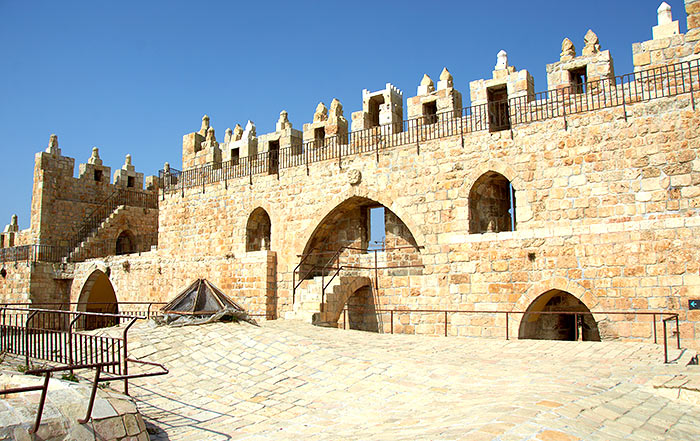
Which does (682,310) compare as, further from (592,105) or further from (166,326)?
(166,326)

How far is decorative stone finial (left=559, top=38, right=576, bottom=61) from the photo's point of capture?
1266cm

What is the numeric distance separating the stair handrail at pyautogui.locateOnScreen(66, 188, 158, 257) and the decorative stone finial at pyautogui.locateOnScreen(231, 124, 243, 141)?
8.41 m

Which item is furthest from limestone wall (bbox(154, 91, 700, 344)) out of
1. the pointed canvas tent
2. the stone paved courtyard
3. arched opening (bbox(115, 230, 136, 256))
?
arched opening (bbox(115, 230, 136, 256))

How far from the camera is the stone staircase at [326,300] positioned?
46.9ft

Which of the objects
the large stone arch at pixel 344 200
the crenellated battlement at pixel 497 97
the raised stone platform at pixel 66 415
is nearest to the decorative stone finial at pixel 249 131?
the crenellated battlement at pixel 497 97

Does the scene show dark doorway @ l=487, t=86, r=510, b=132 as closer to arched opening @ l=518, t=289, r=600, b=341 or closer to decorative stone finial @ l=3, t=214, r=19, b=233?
arched opening @ l=518, t=289, r=600, b=341

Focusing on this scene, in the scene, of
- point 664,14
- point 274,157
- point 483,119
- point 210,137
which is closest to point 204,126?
point 210,137

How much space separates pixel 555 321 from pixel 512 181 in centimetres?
356

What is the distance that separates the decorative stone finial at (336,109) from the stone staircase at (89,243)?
37.8 feet

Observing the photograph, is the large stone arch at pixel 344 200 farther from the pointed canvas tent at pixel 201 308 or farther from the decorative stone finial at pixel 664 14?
the decorative stone finial at pixel 664 14

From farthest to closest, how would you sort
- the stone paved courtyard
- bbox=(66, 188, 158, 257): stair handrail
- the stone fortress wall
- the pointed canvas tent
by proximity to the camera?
bbox=(66, 188, 158, 257): stair handrail, the pointed canvas tent, the stone fortress wall, the stone paved courtyard

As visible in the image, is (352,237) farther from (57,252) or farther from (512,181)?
(57,252)

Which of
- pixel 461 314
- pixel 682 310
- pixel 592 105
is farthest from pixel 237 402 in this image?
pixel 592 105

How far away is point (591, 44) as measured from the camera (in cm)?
1245
